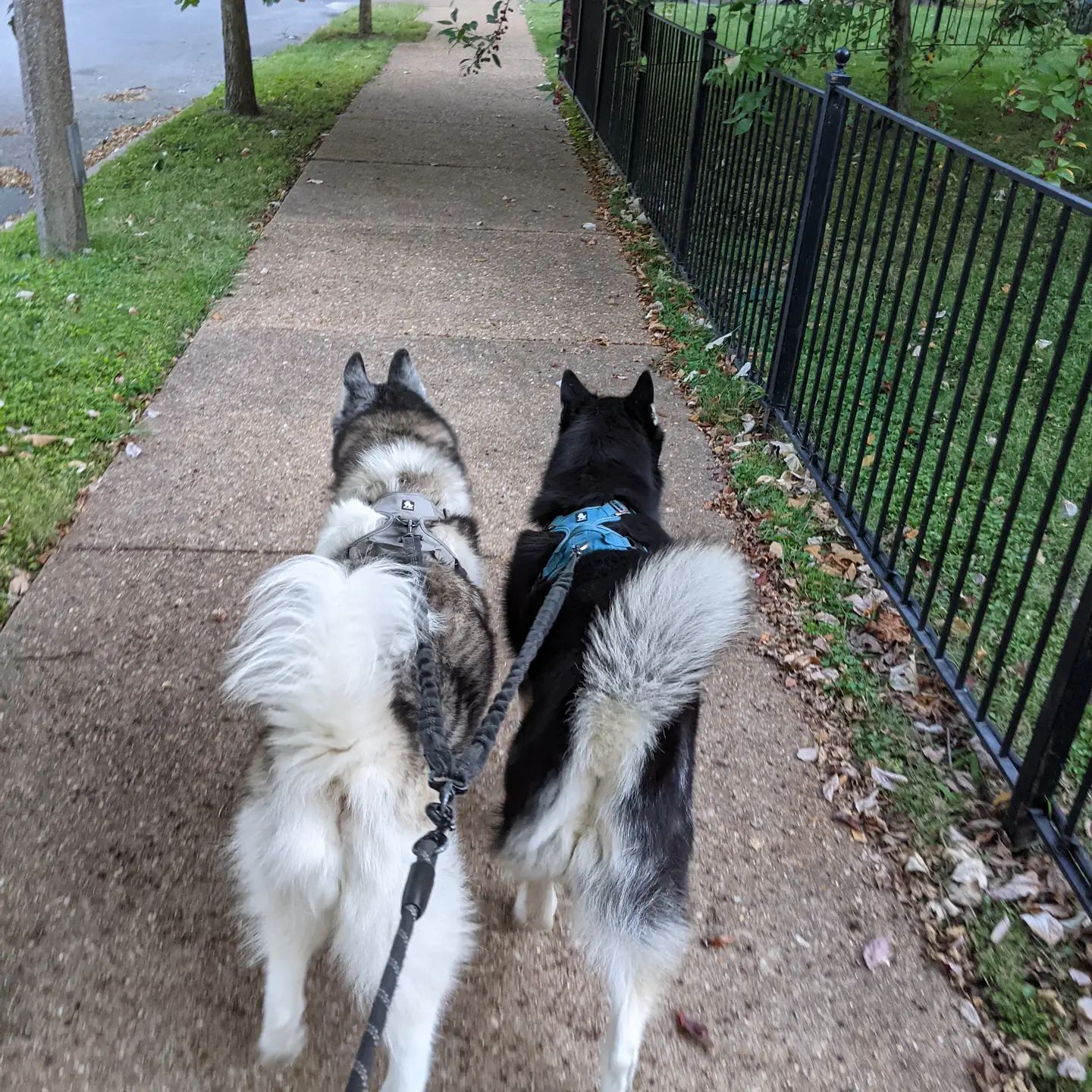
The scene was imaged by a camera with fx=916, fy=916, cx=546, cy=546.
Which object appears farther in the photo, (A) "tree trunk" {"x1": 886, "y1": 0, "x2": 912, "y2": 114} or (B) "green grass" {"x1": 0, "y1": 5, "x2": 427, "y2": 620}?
(A) "tree trunk" {"x1": 886, "y1": 0, "x2": 912, "y2": 114}

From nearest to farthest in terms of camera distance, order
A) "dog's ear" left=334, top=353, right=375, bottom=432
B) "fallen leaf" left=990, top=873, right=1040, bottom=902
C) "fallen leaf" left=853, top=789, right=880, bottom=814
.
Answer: "fallen leaf" left=990, top=873, right=1040, bottom=902 < "fallen leaf" left=853, top=789, right=880, bottom=814 < "dog's ear" left=334, top=353, right=375, bottom=432

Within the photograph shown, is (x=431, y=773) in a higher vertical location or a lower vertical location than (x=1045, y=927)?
higher

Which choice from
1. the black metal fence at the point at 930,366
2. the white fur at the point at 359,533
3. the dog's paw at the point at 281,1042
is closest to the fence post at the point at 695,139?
the black metal fence at the point at 930,366

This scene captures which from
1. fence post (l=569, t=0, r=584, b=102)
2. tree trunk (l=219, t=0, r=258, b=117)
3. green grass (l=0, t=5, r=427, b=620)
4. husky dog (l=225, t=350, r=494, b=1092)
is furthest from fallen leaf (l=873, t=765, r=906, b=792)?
Answer: fence post (l=569, t=0, r=584, b=102)

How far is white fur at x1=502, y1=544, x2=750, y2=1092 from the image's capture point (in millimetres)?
2102

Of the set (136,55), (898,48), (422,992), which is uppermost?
(898,48)

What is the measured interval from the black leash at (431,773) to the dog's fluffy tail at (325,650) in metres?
0.12

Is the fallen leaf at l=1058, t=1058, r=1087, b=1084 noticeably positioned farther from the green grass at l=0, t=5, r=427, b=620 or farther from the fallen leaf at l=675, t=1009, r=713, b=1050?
the green grass at l=0, t=5, r=427, b=620

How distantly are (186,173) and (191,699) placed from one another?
325 inches

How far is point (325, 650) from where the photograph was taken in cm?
187

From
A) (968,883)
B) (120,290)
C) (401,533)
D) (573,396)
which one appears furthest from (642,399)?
(120,290)

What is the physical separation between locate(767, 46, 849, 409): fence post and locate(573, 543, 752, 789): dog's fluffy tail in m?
3.41

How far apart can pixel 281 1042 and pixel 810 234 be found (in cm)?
454

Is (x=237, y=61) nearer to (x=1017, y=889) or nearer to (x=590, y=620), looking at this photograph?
(x=590, y=620)
